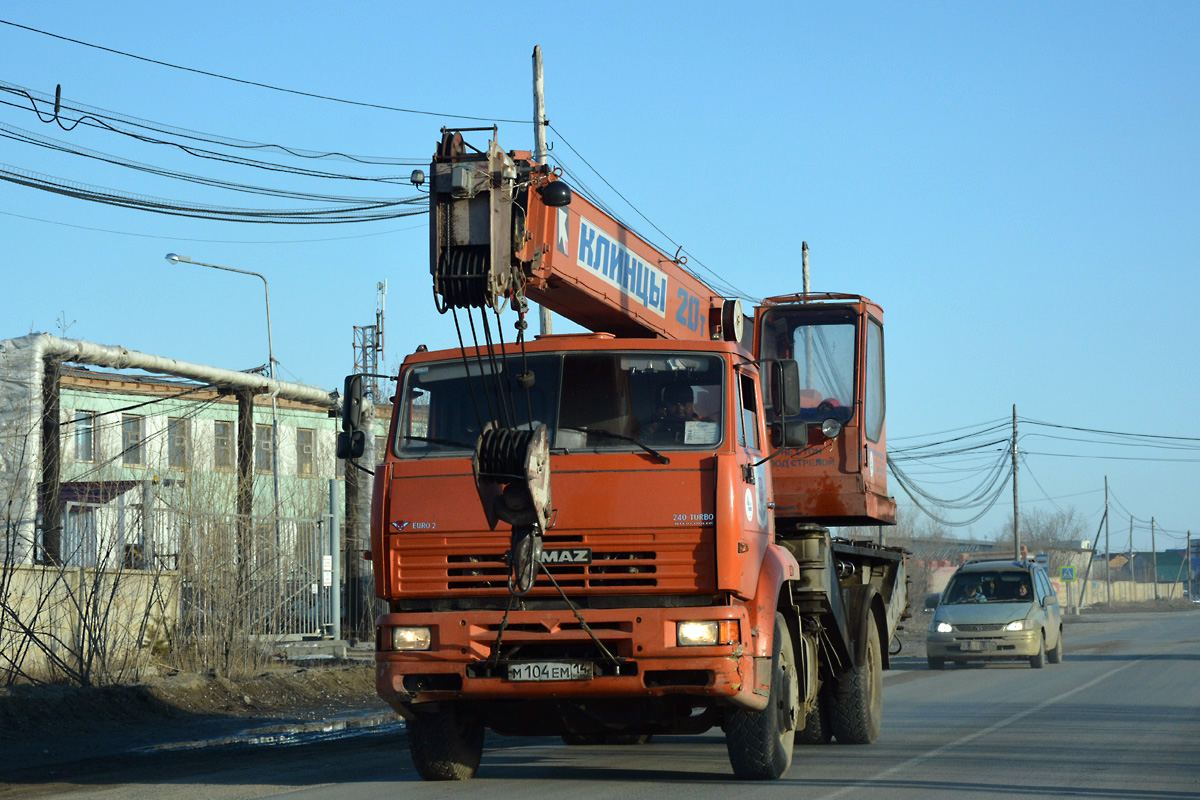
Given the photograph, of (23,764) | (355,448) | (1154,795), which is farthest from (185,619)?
(1154,795)

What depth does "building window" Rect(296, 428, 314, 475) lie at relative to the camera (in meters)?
49.1

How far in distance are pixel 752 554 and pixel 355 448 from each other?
9.41ft

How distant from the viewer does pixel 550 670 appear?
8047 millimetres

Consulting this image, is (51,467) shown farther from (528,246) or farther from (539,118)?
(528,246)

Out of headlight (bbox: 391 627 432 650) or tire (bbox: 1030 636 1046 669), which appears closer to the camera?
headlight (bbox: 391 627 432 650)

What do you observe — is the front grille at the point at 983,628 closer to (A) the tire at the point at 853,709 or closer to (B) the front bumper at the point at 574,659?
(A) the tire at the point at 853,709

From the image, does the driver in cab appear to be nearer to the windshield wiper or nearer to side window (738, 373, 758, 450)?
the windshield wiper

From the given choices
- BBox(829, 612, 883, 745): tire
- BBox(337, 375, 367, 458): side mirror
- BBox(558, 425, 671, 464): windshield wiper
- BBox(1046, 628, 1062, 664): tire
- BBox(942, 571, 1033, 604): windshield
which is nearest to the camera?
BBox(558, 425, 671, 464): windshield wiper

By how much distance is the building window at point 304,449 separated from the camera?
4909 cm

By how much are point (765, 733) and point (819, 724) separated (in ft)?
10.9

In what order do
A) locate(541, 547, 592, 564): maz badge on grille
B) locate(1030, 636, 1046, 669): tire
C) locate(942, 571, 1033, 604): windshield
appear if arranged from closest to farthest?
locate(541, 547, 592, 564): maz badge on grille < locate(1030, 636, 1046, 669): tire < locate(942, 571, 1033, 604): windshield

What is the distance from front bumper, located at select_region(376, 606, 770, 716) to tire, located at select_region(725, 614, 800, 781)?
0.44 metres

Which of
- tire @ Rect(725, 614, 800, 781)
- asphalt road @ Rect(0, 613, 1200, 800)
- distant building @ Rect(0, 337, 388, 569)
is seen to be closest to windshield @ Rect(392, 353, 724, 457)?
tire @ Rect(725, 614, 800, 781)

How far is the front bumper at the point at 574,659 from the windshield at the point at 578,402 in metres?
1.08
